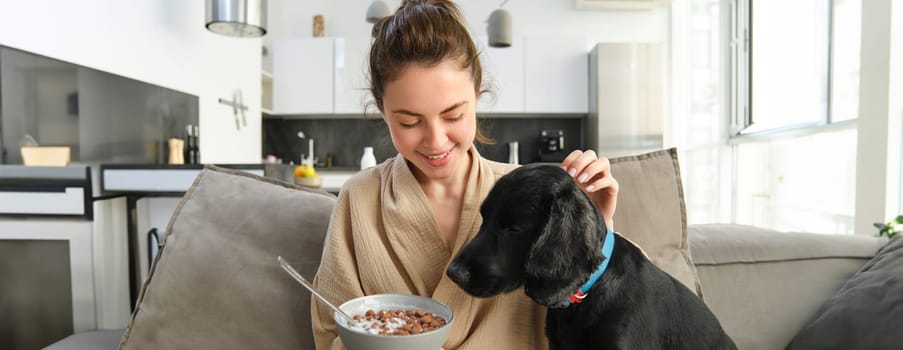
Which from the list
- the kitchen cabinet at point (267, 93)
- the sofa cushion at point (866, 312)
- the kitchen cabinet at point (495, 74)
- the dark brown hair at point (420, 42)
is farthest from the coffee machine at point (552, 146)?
the dark brown hair at point (420, 42)

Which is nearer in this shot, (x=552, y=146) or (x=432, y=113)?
(x=432, y=113)

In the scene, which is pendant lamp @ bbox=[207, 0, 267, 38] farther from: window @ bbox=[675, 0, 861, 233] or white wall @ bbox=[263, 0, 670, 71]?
window @ bbox=[675, 0, 861, 233]

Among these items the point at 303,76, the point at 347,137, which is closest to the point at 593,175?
the point at 303,76

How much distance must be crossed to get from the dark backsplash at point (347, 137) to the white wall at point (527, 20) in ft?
2.55

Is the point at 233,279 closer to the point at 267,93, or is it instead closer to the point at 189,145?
the point at 189,145

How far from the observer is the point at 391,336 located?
1.98 ft

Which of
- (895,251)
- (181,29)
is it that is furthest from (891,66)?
(181,29)

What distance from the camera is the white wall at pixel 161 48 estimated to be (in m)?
2.27

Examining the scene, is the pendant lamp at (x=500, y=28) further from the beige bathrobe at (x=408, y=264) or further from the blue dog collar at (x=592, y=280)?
the blue dog collar at (x=592, y=280)

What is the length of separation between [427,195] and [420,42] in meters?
0.34

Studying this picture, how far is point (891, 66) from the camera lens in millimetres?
2105

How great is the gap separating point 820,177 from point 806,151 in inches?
8.4

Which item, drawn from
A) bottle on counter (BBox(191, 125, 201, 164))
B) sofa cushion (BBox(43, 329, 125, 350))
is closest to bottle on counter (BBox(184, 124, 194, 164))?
bottle on counter (BBox(191, 125, 201, 164))

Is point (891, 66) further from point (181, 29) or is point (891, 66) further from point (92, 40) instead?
point (181, 29)
